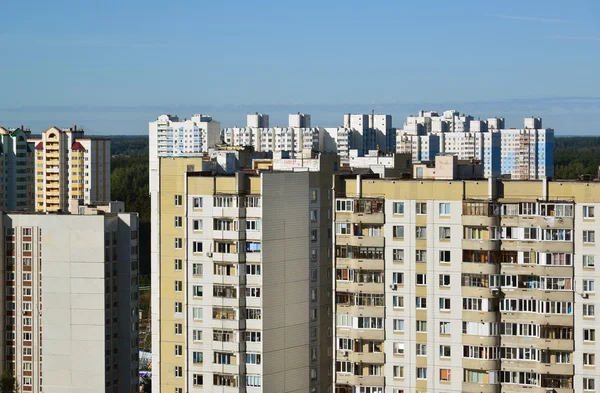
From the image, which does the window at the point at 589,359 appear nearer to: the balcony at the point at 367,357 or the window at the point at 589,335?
the window at the point at 589,335

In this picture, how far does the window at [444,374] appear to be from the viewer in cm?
2409

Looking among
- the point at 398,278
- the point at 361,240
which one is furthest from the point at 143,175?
the point at 398,278

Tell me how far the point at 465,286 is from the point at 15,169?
155 ft

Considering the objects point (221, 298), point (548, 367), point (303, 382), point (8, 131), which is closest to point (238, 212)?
point (221, 298)

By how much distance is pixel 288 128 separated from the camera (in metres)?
107

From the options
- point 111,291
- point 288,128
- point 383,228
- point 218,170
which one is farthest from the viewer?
point 288,128

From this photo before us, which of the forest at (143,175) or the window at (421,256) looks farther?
the forest at (143,175)

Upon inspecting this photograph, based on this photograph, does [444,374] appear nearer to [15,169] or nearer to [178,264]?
[178,264]

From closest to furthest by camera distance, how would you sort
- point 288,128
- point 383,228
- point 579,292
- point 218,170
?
point 579,292 → point 383,228 → point 218,170 → point 288,128

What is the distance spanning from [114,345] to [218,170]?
23.4 ft

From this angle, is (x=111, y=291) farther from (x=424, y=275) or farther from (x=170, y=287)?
(x=424, y=275)

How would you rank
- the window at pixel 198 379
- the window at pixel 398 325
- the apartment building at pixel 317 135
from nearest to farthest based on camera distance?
1. the window at pixel 398 325
2. the window at pixel 198 379
3. the apartment building at pixel 317 135

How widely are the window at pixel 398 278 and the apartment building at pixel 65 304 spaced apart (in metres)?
11.2

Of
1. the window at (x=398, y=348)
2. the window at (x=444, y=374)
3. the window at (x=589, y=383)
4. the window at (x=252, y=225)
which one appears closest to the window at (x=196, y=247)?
the window at (x=252, y=225)
